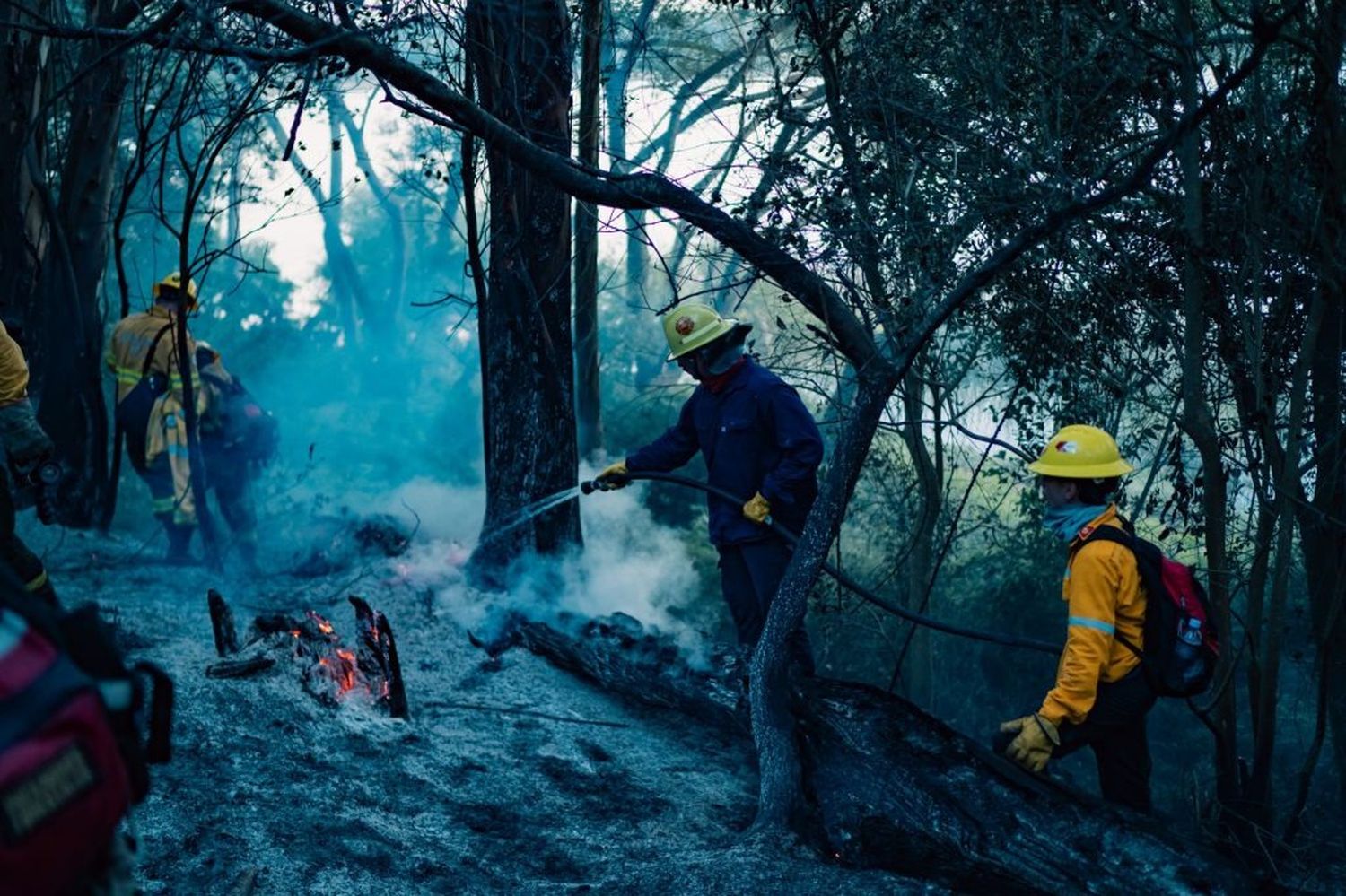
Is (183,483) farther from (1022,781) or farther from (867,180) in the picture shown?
(1022,781)

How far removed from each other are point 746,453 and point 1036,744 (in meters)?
2.20

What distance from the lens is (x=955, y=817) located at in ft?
14.1

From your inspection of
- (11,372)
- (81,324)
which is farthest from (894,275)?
(81,324)

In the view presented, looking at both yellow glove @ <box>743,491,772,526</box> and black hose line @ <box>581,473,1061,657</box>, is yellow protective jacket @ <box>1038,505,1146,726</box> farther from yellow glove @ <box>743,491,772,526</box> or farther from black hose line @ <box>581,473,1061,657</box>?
yellow glove @ <box>743,491,772,526</box>

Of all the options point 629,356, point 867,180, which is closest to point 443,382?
point 629,356

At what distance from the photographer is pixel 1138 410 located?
1005cm

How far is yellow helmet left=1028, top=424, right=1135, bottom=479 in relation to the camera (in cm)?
438

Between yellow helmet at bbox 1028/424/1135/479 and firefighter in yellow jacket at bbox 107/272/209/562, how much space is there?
244 inches

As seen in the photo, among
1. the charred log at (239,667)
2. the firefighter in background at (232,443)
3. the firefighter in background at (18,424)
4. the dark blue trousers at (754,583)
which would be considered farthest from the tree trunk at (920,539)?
the firefighter in background at (232,443)

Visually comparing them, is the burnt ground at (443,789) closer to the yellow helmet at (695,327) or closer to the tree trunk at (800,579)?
the tree trunk at (800,579)

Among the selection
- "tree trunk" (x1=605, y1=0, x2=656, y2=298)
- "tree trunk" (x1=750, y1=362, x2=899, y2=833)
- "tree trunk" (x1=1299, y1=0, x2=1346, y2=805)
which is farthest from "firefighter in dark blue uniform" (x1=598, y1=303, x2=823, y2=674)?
"tree trunk" (x1=1299, y1=0, x2=1346, y2=805)

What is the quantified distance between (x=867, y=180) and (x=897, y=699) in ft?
10.3

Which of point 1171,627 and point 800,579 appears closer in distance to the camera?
point 1171,627

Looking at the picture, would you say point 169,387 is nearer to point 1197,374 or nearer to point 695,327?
point 695,327
